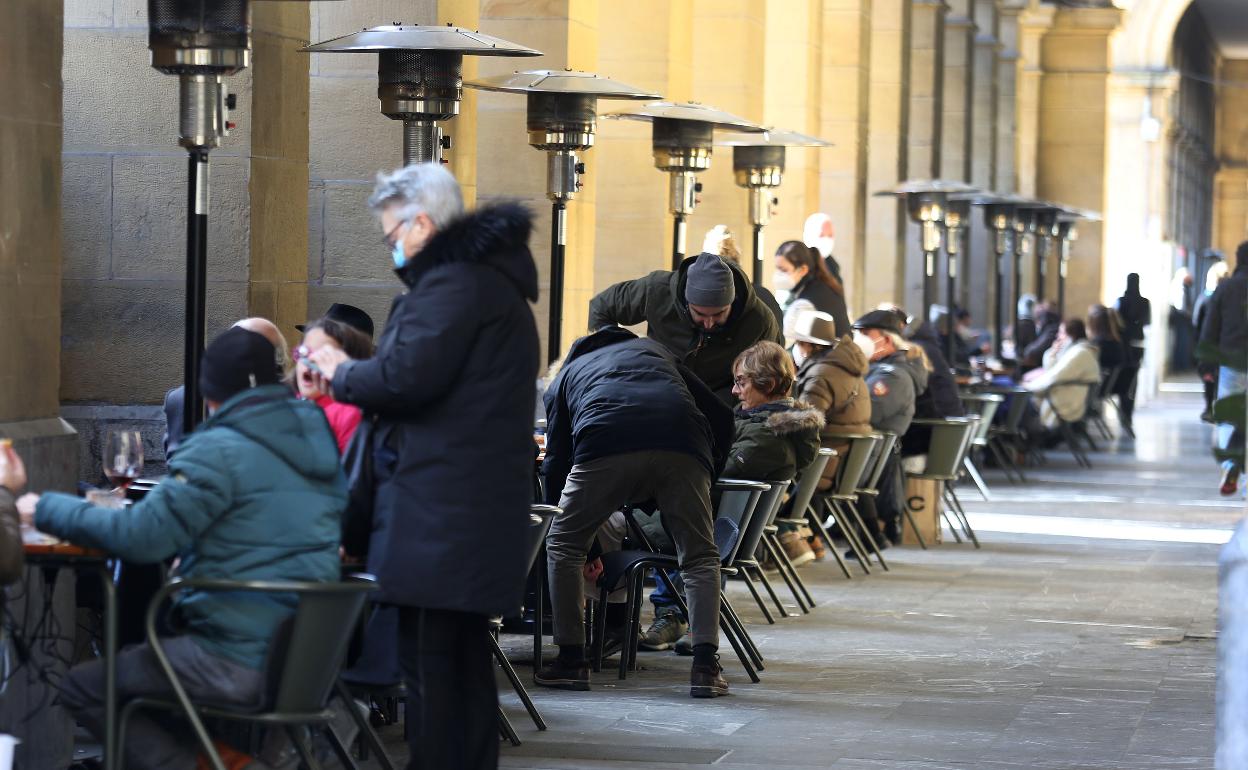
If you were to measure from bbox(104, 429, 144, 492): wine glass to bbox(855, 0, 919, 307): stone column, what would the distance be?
1748 centimetres

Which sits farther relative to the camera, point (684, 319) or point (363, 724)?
point (684, 319)

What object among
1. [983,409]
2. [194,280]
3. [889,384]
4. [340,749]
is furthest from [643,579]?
[983,409]

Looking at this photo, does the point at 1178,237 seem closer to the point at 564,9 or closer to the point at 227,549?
the point at 564,9

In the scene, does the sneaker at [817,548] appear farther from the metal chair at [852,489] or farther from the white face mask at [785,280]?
the white face mask at [785,280]

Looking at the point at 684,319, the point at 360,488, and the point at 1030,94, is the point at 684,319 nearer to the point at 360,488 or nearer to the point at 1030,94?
the point at 360,488

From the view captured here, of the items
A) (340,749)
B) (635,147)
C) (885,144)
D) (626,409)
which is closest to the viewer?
(340,749)

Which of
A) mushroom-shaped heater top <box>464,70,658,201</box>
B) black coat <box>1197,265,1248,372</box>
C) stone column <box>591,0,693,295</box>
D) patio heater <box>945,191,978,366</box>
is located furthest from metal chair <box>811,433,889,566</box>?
patio heater <box>945,191,978,366</box>

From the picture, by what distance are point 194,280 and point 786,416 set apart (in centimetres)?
335

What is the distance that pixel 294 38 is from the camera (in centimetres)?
891

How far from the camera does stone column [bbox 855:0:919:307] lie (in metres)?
22.9

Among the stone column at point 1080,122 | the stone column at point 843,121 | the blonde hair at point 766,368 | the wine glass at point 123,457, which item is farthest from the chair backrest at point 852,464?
the stone column at point 1080,122

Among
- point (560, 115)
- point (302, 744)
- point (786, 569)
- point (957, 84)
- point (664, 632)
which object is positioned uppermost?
point (957, 84)

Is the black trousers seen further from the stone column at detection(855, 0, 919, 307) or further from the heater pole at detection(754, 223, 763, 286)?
the stone column at detection(855, 0, 919, 307)

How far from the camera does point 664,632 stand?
9.05 metres
